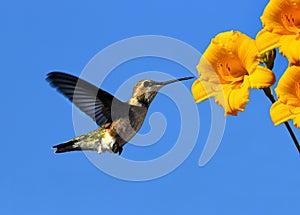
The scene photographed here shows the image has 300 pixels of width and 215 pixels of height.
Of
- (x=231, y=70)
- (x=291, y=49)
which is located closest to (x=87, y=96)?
(x=231, y=70)

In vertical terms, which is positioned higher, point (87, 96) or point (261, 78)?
point (87, 96)

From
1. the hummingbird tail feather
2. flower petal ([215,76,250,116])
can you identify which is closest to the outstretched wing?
the hummingbird tail feather

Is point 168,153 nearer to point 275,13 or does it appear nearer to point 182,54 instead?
point 182,54

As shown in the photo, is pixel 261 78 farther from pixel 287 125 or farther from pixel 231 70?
pixel 231 70

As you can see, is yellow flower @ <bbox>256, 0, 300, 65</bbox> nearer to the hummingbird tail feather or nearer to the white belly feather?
the white belly feather

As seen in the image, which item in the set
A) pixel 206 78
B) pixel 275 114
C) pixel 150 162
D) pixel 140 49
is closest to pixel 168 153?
pixel 150 162

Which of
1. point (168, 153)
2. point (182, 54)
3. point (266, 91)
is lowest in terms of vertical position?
point (266, 91)
